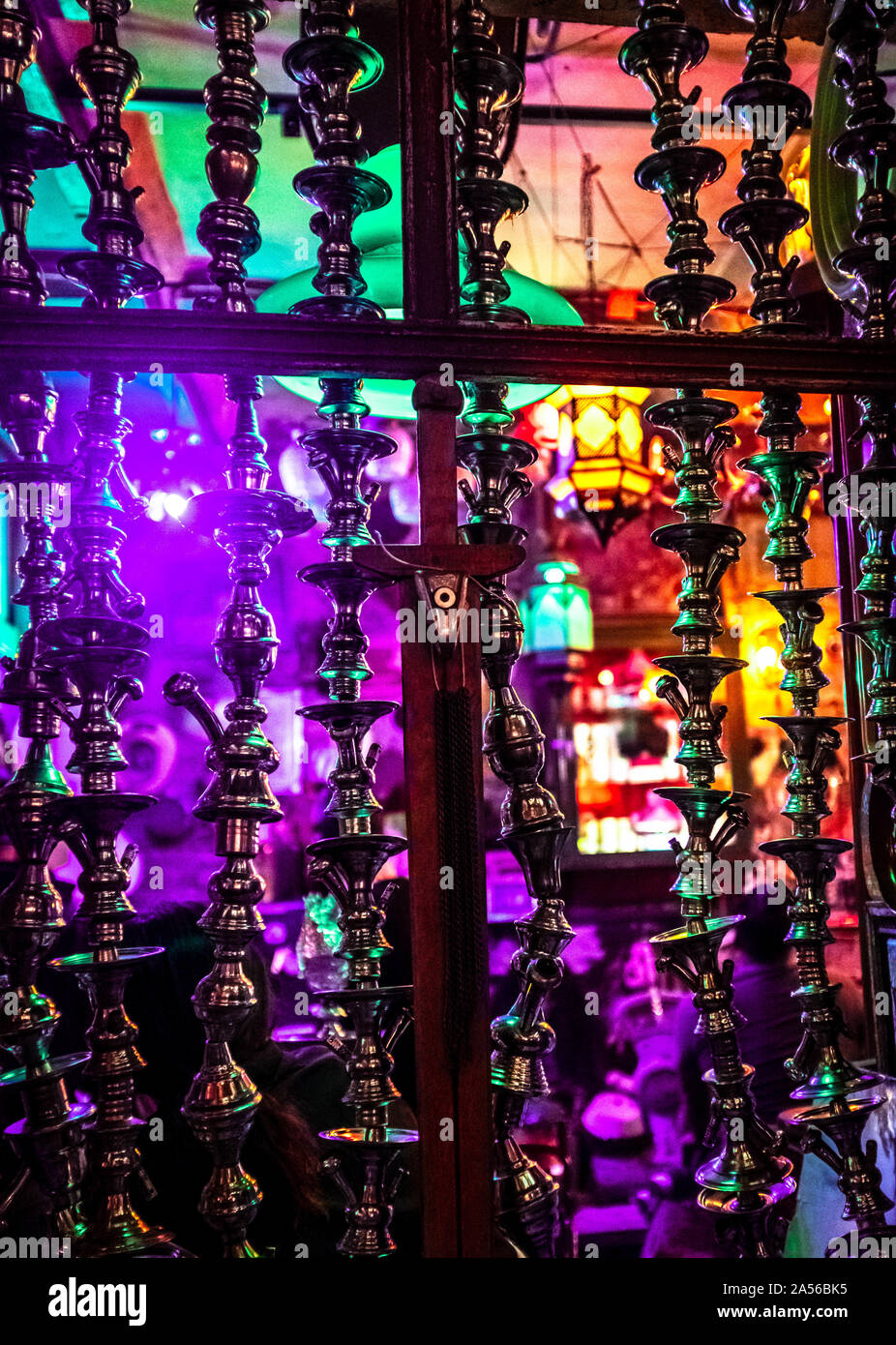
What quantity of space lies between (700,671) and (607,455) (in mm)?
5522

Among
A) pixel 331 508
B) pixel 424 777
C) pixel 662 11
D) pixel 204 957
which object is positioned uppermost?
pixel 662 11

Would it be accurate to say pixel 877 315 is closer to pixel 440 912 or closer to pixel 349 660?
pixel 349 660

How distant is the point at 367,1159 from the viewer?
3.78 feet

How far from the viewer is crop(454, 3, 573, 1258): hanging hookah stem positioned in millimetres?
1215

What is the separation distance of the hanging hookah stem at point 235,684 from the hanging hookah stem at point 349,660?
68 millimetres

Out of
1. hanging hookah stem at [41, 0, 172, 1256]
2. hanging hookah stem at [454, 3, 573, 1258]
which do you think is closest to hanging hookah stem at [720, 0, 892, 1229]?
hanging hookah stem at [454, 3, 573, 1258]

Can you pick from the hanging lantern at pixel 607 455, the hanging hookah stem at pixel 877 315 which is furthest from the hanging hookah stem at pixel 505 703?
the hanging lantern at pixel 607 455

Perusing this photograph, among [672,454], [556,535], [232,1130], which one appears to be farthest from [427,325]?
[556,535]

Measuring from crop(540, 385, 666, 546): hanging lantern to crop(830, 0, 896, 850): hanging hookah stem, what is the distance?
16.6ft

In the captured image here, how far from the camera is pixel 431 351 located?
1.22 metres

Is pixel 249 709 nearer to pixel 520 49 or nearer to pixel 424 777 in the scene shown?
pixel 424 777

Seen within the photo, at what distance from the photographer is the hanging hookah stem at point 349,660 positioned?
3.82ft
